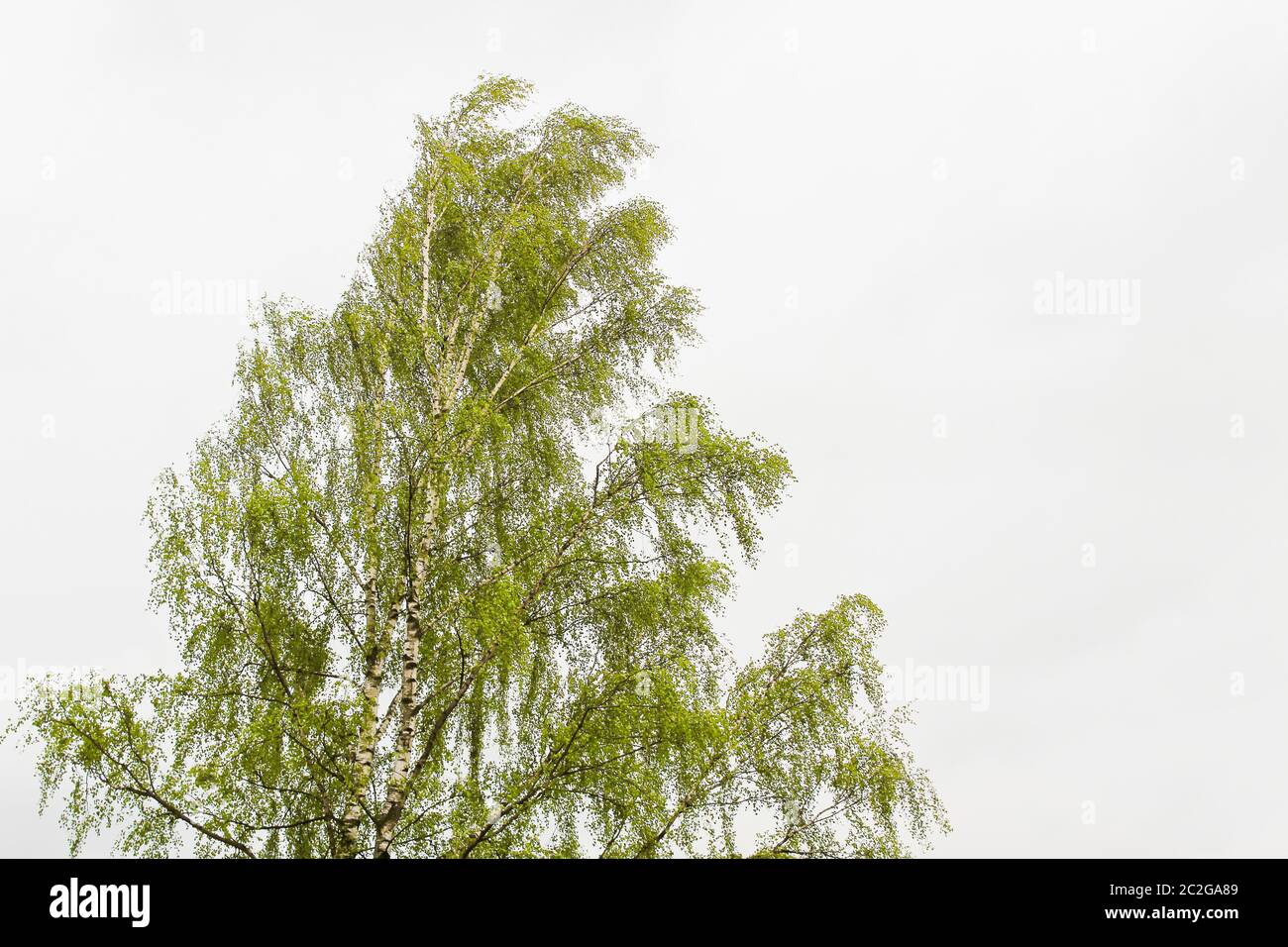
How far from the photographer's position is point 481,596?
1138 cm

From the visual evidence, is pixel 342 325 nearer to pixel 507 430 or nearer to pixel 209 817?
Result: pixel 507 430

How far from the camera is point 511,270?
1446 centimetres

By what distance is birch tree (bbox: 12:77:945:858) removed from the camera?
1007 cm

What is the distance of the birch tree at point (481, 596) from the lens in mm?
10070

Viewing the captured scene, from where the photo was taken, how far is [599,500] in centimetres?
1241

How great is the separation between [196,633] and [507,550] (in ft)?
13.6

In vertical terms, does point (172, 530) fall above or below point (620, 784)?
above

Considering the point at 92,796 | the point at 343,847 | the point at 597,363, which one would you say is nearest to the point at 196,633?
the point at 92,796
